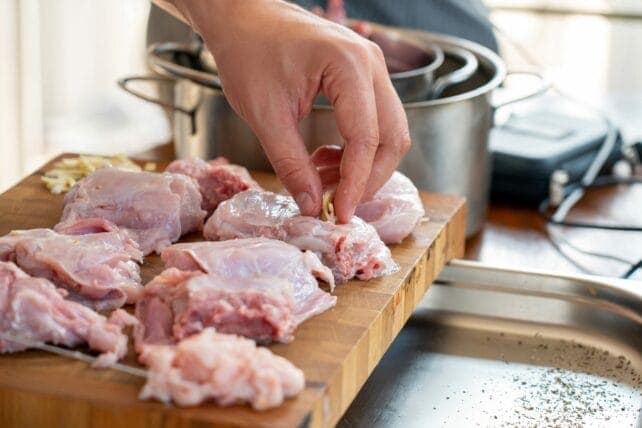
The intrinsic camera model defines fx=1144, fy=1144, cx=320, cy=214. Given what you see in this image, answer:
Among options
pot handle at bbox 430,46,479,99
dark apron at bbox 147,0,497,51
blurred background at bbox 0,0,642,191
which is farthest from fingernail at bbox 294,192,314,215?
dark apron at bbox 147,0,497,51

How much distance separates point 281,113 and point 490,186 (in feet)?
2.96

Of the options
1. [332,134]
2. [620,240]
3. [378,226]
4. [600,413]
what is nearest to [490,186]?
[620,240]

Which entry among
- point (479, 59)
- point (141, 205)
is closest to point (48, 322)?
point (141, 205)

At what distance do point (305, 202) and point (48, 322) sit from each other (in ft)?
1.42

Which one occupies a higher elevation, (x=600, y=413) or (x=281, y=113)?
(x=281, y=113)

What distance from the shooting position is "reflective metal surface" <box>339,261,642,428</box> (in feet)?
5.17

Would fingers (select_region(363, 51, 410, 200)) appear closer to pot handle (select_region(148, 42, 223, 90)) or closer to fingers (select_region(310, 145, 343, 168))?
fingers (select_region(310, 145, 343, 168))

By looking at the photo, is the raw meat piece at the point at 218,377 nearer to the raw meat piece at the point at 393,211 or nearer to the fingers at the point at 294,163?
the fingers at the point at 294,163

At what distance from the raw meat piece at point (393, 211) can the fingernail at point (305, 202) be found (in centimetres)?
15

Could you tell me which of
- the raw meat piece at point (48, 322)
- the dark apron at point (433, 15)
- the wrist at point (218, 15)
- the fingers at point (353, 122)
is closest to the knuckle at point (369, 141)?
the fingers at point (353, 122)

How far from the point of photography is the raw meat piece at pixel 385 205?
1715mm

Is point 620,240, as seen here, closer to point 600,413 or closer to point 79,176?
point 600,413

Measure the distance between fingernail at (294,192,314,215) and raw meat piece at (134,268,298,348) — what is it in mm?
235

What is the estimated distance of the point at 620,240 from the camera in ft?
7.32
